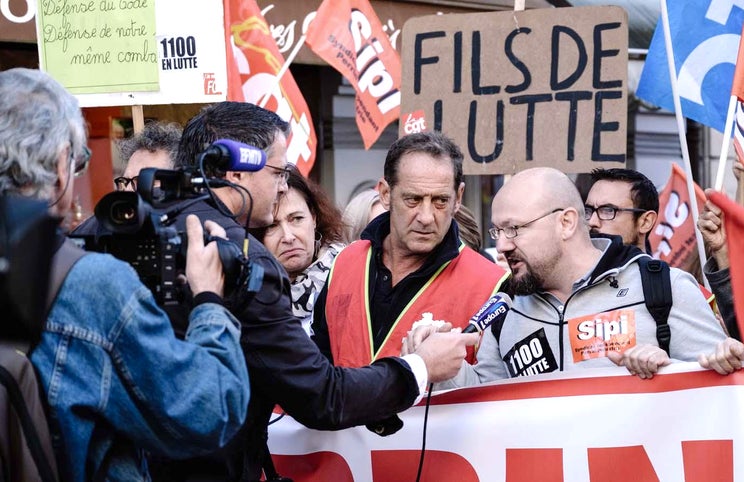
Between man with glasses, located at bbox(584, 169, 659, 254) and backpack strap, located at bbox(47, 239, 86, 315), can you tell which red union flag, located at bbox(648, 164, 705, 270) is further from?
backpack strap, located at bbox(47, 239, 86, 315)

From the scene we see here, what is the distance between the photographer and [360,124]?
709 centimetres

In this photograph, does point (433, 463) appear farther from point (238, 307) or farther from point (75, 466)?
point (75, 466)

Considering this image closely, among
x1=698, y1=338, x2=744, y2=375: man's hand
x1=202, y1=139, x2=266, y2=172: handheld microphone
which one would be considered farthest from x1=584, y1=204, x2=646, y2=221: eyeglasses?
x1=202, y1=139, x2=266, y2=172: handheld microphone

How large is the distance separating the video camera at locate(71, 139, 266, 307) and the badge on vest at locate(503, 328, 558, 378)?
1.49m

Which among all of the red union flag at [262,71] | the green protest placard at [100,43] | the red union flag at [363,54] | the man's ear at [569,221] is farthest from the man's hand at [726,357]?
the red union flag at [363,54]

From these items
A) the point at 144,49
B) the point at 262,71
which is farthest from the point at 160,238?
the point at 262,71

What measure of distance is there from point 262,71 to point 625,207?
2393 mm

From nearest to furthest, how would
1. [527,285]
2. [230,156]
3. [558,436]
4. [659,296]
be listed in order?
1. [230,156]
2. [558,436]
3. [659,296]
4. [527,285]

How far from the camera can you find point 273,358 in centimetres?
275

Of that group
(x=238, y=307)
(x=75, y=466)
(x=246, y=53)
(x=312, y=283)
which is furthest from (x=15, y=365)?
(x=246, y=53)

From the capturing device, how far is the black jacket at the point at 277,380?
107 inches

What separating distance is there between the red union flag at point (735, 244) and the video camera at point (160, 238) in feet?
5.22

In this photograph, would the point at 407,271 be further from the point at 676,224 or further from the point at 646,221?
the point at 676,224

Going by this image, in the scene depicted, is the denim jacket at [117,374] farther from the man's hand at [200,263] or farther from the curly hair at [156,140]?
the curly hair at [156,140]
